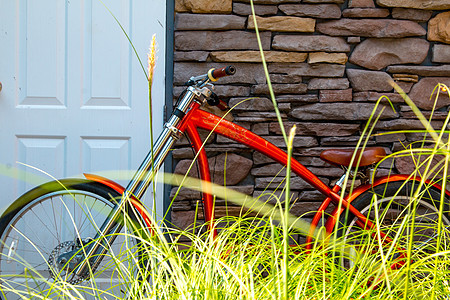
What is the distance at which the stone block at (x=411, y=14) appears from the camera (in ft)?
7.30

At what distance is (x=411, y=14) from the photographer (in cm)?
223

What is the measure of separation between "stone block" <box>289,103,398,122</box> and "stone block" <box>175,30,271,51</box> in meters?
0.35

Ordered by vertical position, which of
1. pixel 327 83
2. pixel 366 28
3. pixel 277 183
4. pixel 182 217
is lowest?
pixel 182 217

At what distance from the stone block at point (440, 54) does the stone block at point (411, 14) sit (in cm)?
14

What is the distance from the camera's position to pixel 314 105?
2.23m

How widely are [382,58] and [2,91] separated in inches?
67.0

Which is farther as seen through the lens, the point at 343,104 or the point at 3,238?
the point at 343,104

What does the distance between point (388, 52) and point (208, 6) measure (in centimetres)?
83

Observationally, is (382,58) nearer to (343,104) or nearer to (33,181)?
(343,104)

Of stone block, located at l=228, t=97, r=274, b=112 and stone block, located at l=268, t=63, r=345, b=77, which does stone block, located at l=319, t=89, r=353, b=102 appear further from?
stone block, located at l=228, t=97, r=274, b=112

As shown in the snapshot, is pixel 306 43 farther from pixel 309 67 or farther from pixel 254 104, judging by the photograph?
pixel 254 104

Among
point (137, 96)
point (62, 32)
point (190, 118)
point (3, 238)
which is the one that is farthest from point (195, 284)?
point (62, 32)

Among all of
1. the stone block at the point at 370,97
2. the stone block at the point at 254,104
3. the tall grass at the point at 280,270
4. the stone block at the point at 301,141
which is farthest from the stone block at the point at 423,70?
the tall grass at the point at 280,270

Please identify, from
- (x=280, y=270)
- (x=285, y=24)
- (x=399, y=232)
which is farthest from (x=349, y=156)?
(x=399, y=232)
